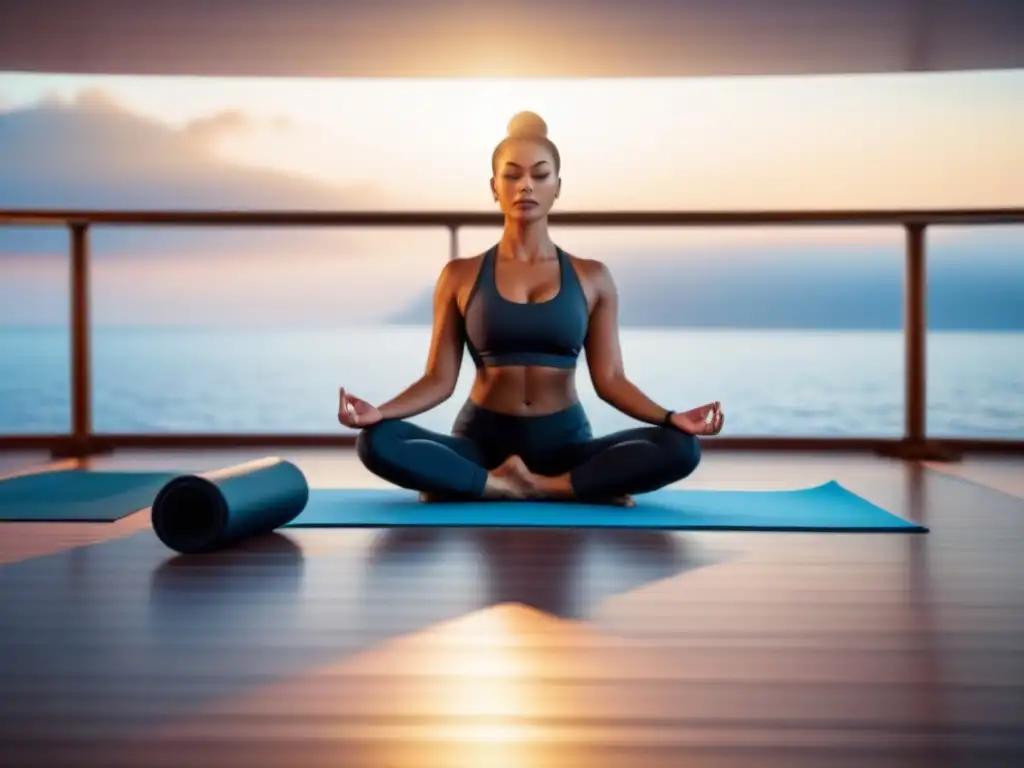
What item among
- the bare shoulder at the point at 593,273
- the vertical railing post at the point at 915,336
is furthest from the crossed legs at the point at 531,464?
the vertical railing post at the point at 915,336

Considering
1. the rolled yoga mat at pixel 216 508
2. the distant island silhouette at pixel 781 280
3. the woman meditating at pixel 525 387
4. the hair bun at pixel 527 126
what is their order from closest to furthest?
the rolled yoga mat at pixel 216 508, the woman meditating at pixel 525 387, the hair bun at pixel 527 126, the distant island silhouette at pixel 781 280

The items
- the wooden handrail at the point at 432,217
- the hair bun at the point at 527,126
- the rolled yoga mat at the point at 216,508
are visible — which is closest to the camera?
the rolled yoga mat at the point at 216,508

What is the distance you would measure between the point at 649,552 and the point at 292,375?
22.8ft

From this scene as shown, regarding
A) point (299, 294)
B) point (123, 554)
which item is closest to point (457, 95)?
point (299, 294)

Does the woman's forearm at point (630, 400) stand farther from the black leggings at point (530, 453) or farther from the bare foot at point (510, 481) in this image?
the bare foot at point (510, 481)

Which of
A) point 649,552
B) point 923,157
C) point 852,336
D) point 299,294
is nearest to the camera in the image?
point 649,552

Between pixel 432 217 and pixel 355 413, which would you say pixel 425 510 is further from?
pixel 432 217

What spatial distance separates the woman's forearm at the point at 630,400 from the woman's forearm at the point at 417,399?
15.1 inches

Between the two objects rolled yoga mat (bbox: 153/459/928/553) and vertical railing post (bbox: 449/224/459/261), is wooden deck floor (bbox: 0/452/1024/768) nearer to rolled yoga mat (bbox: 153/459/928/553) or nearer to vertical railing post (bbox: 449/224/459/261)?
rolled yoga mat (bbox: 153/459/928/553)

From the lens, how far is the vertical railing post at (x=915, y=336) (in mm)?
3457

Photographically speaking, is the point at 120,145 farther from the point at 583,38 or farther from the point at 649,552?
the point at 649,552

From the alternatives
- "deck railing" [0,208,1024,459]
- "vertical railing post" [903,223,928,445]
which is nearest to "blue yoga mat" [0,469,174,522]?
"deck railing" [0,208,1024,459]

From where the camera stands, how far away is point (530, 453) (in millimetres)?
2439

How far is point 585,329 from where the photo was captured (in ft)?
8.21
